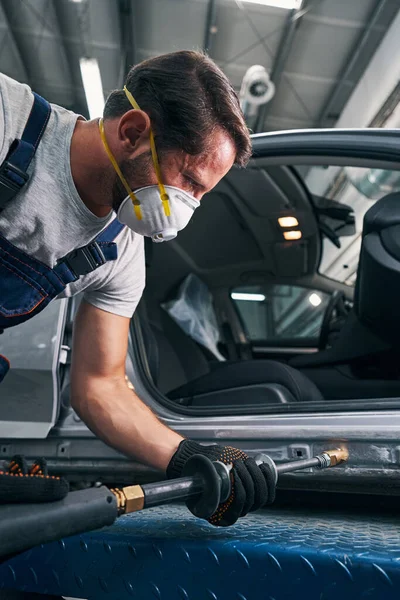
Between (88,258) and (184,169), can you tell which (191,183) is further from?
(88,258)

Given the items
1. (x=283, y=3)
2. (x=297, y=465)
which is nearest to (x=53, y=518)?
(x=297, y=465)

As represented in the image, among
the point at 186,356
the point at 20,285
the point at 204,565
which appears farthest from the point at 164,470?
the point at 186,356

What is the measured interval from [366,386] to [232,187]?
1.16 meters

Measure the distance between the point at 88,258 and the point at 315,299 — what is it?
2142 mm

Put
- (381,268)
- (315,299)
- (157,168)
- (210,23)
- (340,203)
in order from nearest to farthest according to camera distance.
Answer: (157,168) → (381,268) → (340,203) → (315,299) → (210,23)

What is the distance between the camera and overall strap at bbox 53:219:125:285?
148 centimetres

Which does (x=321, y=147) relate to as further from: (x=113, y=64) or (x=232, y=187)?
(x=113, y=64)

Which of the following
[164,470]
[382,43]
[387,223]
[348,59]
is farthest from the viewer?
[348,59]

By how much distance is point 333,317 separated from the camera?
316 cm

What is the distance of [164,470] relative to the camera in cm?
154

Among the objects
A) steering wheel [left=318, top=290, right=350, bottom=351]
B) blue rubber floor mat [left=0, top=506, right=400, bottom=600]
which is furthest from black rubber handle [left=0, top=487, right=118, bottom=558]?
steering wheel [left=318, top=290, right=350, bottom=351]

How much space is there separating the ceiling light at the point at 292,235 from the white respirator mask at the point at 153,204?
179 cm

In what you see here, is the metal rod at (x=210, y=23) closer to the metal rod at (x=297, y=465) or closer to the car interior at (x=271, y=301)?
the car interior at (x=271, y=301)

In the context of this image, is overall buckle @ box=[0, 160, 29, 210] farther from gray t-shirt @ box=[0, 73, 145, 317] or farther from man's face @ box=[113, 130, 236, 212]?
man's face @ box=[113, 130, 236, 212]
